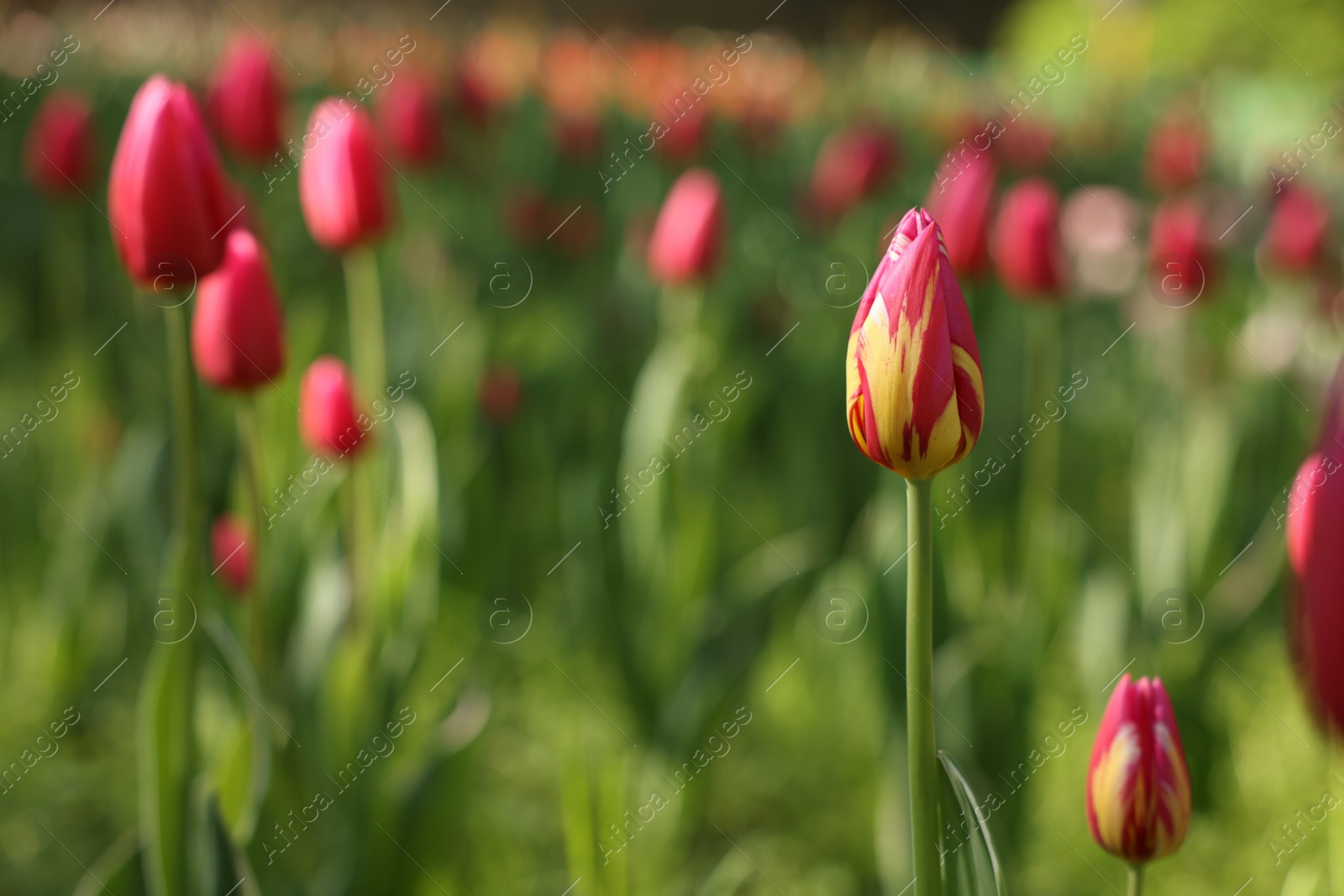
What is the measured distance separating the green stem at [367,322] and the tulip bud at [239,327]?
45 cm

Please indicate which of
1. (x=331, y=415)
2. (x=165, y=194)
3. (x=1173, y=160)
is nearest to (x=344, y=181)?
(x=331, y=415)

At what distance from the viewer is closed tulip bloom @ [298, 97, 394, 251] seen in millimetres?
1561

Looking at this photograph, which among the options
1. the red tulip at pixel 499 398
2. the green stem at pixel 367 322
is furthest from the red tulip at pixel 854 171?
the green stem at pixel 367 322

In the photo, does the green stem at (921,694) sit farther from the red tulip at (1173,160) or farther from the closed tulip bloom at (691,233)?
the red tulip at (1173,160)

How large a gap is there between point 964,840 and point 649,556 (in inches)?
45.7

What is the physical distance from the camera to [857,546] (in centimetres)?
214

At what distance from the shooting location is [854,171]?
2701 mm

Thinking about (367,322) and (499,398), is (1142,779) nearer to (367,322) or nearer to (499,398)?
(367,322)

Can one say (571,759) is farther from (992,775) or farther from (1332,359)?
(1332,359)

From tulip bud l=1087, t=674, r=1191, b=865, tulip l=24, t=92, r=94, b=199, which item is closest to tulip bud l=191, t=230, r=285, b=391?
tulip bud l=1087, t=674, r=1191, b=865

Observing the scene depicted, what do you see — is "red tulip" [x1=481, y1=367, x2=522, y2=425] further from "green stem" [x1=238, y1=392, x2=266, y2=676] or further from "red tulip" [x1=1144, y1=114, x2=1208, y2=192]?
"red tulip" [x1=1144, y1=114, x2=1208, y2=192]

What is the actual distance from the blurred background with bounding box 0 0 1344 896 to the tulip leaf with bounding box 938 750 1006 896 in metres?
0.24

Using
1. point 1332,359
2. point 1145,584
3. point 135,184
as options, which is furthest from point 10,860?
point 1332,359

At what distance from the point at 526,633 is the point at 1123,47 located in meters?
9.64
